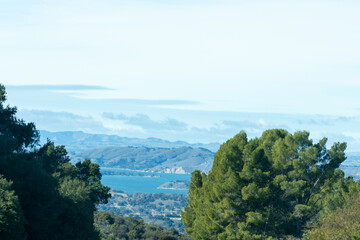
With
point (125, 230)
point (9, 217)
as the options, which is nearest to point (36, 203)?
point (9, 217)

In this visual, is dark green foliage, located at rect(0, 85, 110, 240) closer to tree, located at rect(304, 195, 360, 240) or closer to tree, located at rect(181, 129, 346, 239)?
tree, located at rect(181, 129, 346, 239)

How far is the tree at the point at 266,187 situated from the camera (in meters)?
28.7

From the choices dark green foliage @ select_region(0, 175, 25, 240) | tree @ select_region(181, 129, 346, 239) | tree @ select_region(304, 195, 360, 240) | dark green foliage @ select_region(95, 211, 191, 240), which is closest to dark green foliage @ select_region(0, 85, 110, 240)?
dark green foliage @ select_region(0, 175, 25, 240)

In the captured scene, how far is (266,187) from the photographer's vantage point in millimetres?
28531

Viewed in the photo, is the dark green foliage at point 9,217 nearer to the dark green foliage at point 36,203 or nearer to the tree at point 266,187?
the dark green foliage at point 36,203

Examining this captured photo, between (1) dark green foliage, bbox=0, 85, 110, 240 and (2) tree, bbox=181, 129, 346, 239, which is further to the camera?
(2) tree, bbox=181, 129, 346, 239

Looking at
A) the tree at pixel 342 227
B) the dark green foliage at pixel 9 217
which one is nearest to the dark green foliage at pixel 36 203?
the dark green foliage at pixel 9 217

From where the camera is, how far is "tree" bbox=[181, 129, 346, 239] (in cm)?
2869

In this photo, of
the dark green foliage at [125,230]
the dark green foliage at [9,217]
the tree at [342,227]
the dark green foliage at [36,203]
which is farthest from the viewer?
the dark green foliage at [125,230]

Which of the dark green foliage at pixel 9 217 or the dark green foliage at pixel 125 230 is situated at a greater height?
the dark green foliage at pixel 9 217

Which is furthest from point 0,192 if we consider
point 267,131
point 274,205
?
point 267,131

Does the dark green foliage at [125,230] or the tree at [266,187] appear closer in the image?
the tree at [266,187]

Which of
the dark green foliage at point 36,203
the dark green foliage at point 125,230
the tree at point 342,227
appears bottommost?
the dark green foliage at point 125,230

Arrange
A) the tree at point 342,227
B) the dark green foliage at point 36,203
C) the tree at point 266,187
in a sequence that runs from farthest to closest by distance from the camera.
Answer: the tree at point 266,187, the dark green foliage at point 36,203, the tree at point 342,227
